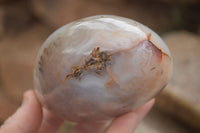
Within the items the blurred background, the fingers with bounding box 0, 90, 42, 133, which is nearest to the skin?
the fingers with bounding box 0, 90, 42, 133

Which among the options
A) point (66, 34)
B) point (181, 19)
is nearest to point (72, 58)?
point (66, 34)

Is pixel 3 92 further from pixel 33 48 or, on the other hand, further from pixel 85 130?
pixel 85 130

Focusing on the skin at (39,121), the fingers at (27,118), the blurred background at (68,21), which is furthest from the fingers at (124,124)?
the blurred background at (68,21)

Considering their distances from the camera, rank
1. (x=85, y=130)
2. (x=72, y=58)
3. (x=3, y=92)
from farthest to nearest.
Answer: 1. (x=3, y=92)
2. (x=85, y=130)
3. (x=72, y=58)

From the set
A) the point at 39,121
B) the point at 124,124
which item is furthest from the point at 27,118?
the point at 124,124

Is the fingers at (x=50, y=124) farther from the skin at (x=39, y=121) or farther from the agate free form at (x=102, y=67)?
the agate free form at (x=102, y=67)

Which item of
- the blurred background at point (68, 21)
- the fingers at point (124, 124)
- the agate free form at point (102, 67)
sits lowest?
the fingers at point (124, 124)

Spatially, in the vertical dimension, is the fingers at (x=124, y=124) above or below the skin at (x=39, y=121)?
below
